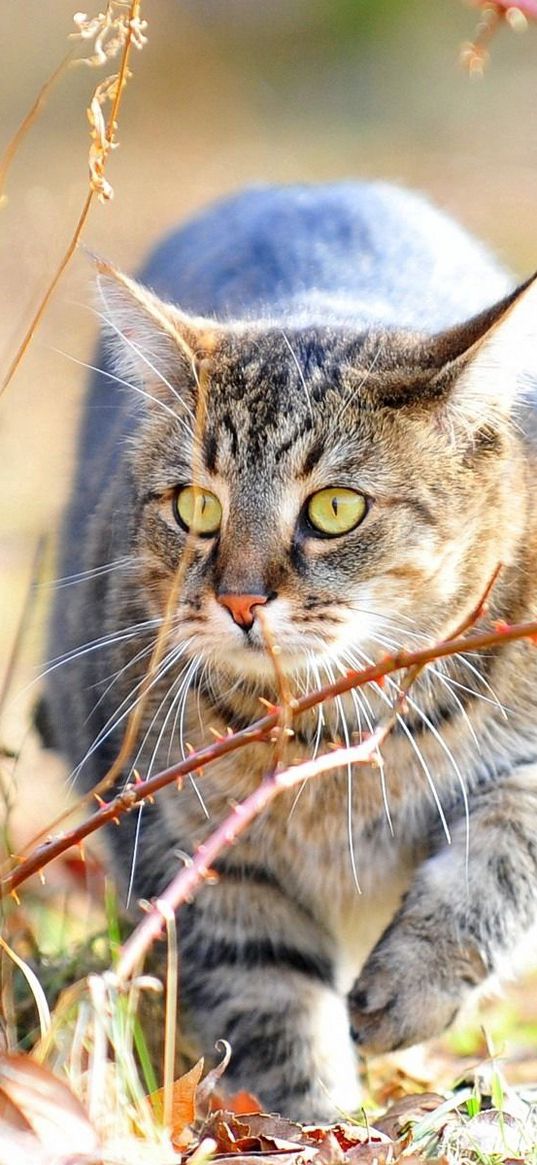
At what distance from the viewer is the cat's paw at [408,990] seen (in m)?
2.14

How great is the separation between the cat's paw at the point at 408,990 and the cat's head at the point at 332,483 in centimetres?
42

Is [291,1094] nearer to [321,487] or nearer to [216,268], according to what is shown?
[321,487]

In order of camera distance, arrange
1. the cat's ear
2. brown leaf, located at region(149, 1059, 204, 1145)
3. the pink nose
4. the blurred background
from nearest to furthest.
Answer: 1. brown leaf, located at region(149, 1059, 204, 1145)
2. the pink nose
3. the cat's ear
4. the blurred background

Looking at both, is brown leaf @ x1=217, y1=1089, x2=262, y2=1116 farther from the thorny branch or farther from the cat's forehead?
the cat's forehead

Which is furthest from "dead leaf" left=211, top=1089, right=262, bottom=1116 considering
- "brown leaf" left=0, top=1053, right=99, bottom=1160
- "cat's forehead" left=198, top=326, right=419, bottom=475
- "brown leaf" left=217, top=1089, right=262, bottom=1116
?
"cat's forehead" left=198, top=326, right=419, bottom=475

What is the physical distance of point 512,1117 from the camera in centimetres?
195

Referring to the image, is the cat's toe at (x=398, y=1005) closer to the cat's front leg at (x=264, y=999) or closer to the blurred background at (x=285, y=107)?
the cat's front leg at (x=264, y=999)

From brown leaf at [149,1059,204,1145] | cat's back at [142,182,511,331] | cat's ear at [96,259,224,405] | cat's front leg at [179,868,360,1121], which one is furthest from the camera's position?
cat's back at [142,182,511,331]

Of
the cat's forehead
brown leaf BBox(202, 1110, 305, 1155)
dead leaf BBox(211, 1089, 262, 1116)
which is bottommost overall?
dead leaf BBox(211, 1089, 262, 1116)

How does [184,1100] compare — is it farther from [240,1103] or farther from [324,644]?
[324,644]

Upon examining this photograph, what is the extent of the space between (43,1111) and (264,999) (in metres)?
1.03

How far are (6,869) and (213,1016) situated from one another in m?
0.78

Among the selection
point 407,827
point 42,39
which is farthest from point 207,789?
point 42,39

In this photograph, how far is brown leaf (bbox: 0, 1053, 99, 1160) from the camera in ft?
4.63
